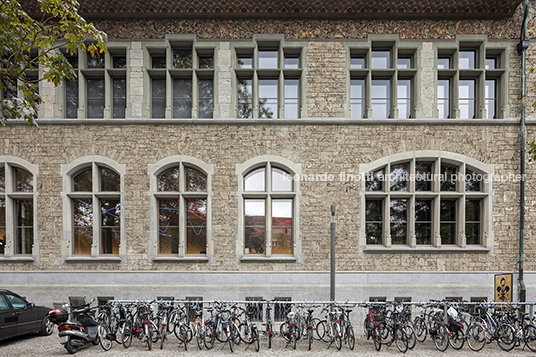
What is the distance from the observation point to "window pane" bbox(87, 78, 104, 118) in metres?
9.34

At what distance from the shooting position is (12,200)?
30.0ft

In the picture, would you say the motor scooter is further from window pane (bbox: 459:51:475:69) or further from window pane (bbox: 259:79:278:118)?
A: window pane (bbox: 459:51:475:69)

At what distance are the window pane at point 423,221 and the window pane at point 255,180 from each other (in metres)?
5.06

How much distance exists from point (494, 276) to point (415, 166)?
3.75 metres

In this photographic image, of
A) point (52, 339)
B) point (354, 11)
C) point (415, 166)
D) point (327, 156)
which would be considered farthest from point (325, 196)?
point (52, 339)

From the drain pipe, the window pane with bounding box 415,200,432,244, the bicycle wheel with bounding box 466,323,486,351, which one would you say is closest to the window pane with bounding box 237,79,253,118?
the window pane with bounding box 415,200,432,244

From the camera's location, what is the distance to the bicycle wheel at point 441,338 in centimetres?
631

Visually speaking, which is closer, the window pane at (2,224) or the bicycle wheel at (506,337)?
the bicycle wheel at (506,337)

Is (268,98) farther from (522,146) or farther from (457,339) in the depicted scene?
(457,339)

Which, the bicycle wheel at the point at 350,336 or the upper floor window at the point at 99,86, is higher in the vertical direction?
the upper floor window at the point at 99,86

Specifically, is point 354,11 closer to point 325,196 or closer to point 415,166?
point 415,166

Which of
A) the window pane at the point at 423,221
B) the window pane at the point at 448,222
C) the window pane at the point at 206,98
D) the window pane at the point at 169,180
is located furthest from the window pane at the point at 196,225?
the window pane at the point at 448,222

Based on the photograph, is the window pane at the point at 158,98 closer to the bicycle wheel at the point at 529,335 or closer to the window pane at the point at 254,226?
the window pane at the point at 254,226

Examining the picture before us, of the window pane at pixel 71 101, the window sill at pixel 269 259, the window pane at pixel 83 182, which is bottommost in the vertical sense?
the window sill at pixel 269 259
